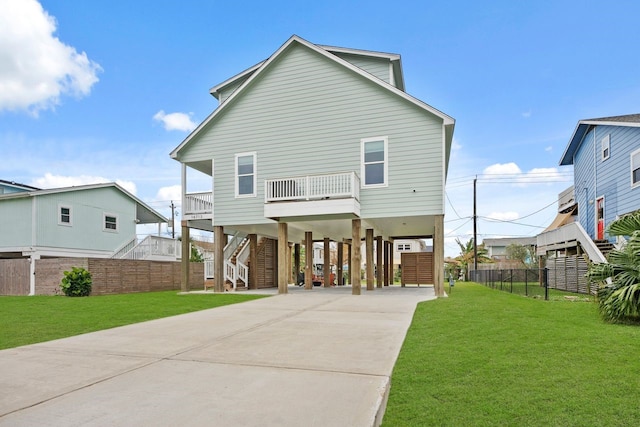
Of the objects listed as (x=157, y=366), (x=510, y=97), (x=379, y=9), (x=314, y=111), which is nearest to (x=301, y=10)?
(x=379, y=9)

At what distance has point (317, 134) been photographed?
50.6 ft

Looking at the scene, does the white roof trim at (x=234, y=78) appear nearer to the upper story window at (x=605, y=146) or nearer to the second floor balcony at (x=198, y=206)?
the second floor balcony at (x=198, y=206)

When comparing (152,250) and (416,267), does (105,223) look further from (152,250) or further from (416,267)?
(416,267)

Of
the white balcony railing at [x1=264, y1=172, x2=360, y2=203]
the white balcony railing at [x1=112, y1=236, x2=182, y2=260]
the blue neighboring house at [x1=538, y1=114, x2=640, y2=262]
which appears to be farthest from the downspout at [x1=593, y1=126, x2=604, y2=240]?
the white balcony railing at [x1=112, y1=236, x2=182, y2=260]

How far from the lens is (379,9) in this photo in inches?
620

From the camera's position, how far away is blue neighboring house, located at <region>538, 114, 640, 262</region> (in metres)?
15.3

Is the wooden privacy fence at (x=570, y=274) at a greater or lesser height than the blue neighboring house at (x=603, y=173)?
lesser

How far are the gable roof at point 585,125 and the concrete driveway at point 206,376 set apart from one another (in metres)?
14.7

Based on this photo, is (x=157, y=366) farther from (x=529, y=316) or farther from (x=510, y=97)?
(x=510, y=97)

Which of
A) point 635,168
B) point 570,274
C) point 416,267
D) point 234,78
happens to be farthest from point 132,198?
point 635,168

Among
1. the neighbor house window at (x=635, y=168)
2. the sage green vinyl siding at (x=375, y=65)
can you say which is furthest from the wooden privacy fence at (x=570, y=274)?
the sage green vinyl siding at (x=375, y=65)

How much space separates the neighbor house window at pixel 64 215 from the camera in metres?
20.6

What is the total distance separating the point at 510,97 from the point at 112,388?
2168cm

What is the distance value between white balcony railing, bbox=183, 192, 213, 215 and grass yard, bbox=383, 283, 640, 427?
12.6m
